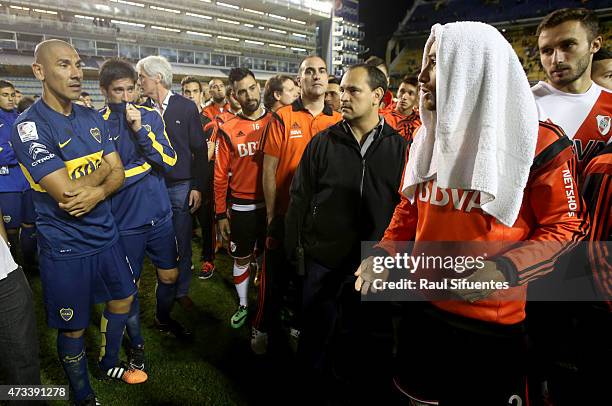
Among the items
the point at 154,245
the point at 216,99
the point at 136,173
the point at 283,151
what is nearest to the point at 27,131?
the point at 136,173

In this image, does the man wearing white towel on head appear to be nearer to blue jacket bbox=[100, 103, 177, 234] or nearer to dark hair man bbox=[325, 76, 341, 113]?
blue jacket bbox=[100, 103, 177, 234]

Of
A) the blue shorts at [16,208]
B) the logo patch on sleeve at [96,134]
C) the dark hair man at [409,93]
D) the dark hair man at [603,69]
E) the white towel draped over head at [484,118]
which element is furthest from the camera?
the blue shorts at [16,208]

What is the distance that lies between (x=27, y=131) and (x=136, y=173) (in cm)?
87

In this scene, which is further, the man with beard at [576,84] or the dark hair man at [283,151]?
the dark hair man at [283,151]

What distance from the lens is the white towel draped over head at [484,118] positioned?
4.25 ft

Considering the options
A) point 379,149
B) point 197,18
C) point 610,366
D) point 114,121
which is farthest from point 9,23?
point 610,366

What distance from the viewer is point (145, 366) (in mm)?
3051

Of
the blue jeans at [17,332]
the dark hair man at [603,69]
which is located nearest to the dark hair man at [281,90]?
the dark hair man at [603,69]

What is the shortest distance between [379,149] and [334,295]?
982 millimetres

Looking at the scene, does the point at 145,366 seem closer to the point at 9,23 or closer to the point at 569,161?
the point at 569,161

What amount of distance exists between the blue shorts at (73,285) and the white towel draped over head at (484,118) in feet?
7.11

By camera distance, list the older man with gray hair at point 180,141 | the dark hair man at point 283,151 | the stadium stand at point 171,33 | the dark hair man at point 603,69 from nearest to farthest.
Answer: the dark hair man at point 603,69
the dark hair man at point 283,151
the older man with gray hair at point 180,141
the stadium stand at point 171,33

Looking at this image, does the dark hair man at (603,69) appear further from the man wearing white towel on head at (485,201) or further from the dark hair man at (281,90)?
the dark hair man at (281,90)

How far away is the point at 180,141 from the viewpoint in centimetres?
390
